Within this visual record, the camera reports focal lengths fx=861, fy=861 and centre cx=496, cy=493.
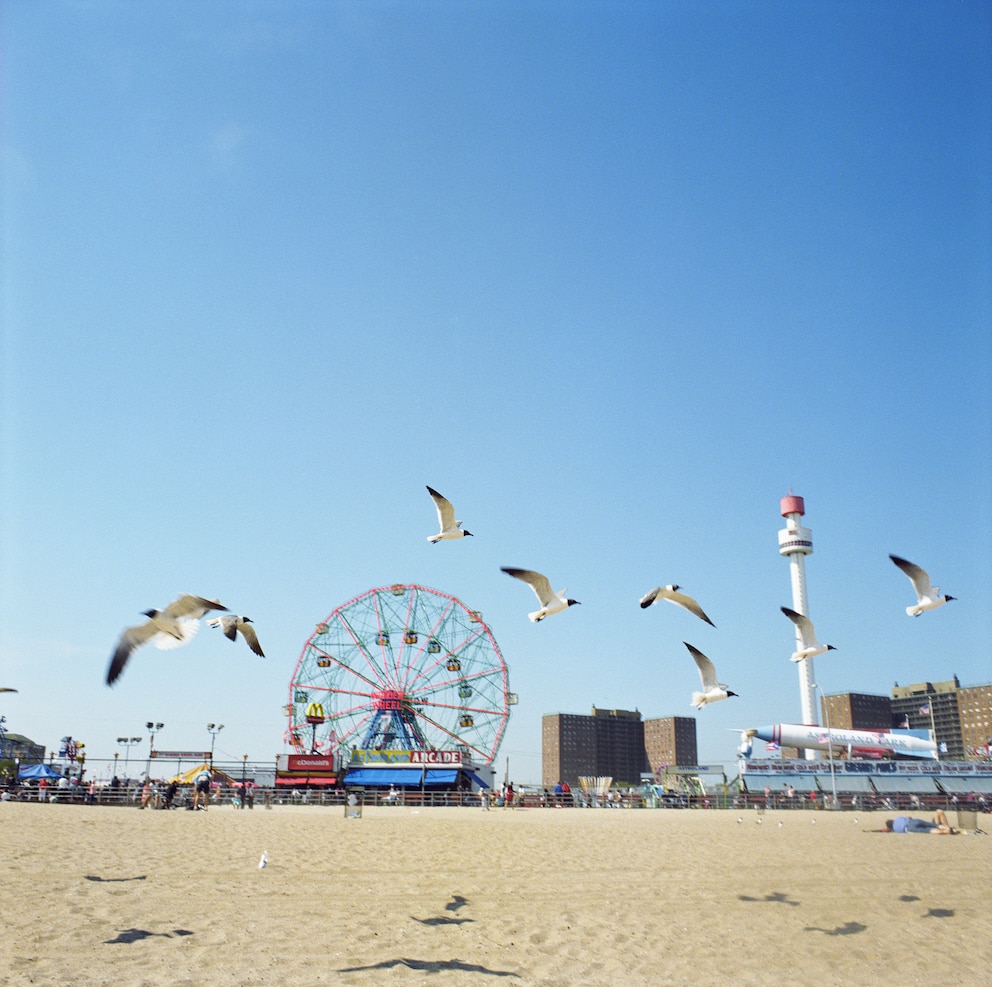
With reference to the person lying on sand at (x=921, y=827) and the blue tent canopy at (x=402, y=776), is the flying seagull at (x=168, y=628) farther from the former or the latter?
the blue tent canopy at (x=402, y=776)

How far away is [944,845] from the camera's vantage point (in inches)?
1028

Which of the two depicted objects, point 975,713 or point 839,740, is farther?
point 975,713

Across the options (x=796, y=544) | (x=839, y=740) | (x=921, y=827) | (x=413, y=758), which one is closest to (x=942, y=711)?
(x=796, y=544)

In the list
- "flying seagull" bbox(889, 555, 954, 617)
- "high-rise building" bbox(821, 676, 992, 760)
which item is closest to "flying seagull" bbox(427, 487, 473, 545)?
"flying seagull" bbox(889, 555, 954, 617)

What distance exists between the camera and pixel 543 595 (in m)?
18.5

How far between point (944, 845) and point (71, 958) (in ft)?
81.0

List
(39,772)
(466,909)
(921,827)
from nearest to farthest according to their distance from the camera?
(466,909)
(921,827)
(39,772)

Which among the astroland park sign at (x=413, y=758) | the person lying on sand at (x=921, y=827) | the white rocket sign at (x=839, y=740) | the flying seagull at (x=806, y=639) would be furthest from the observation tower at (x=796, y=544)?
the flying seagull at (x=806, y=639)

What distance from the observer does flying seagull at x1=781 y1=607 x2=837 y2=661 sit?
1836 centimetres

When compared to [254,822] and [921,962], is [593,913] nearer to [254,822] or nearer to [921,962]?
[921,962]

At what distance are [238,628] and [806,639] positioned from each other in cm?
1213

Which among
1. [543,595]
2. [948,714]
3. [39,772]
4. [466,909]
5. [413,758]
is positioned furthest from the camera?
[948,714]

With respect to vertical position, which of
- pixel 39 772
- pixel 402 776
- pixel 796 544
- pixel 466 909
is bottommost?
pixel 466 909

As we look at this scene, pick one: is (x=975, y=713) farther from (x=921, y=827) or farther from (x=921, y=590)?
(x=921, y=590)
